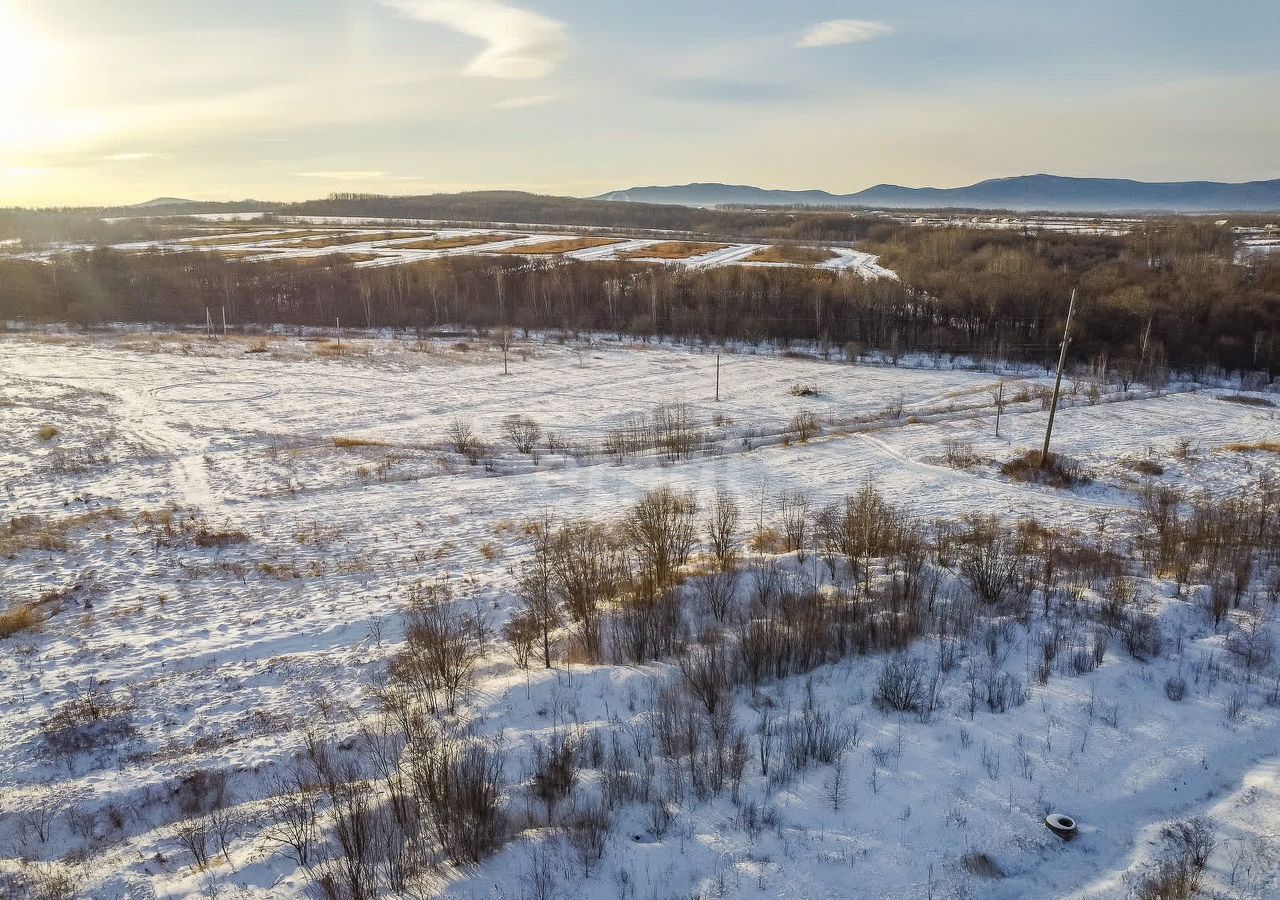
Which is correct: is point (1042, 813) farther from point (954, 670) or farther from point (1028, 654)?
point (1028, 654)

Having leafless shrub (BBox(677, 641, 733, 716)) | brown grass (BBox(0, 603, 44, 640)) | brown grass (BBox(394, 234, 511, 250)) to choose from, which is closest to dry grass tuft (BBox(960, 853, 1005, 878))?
leafless shrub (BBox(677, 641, 733, 716))

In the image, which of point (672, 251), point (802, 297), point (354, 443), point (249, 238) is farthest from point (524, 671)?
point (249, 238)

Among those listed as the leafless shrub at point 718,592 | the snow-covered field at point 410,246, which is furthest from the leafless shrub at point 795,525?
the snow-covered field at point 410,246

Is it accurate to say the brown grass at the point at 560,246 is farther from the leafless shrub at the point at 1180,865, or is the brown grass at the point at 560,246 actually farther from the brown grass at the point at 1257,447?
the leafless shrub at the point at 1180,865

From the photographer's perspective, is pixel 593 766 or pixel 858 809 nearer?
pixel 858 809

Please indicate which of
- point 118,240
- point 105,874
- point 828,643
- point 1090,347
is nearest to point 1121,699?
point 828,643
